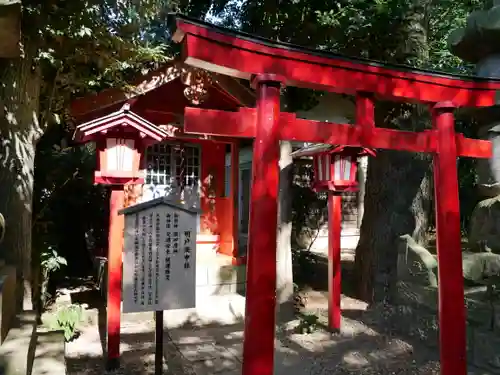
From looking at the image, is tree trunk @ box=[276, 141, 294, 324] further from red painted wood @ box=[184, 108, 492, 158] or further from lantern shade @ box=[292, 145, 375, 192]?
red painted wood @ box=[184, 108, 492, 158]

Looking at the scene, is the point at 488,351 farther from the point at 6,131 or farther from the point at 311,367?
the point at 6,131

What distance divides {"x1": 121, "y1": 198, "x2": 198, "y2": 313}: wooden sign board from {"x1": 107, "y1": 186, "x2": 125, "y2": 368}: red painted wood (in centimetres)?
101

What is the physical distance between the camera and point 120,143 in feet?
17.1

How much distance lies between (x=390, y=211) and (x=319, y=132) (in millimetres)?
5489

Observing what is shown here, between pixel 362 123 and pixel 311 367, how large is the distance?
3.24m

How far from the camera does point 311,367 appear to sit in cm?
546

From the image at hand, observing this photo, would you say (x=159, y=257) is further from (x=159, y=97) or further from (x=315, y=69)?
(x=159, y=97)

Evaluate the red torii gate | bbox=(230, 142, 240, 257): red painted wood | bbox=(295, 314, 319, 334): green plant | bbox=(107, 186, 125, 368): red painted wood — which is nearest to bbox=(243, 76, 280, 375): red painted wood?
the red torii gate

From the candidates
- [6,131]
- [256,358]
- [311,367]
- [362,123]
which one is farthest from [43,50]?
[311,367]

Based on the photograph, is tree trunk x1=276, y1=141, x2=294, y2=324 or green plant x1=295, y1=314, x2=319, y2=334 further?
tree trunk x1=276, y1=141, x2=294, y2=324

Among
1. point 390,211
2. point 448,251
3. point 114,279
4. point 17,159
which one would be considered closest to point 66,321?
point 114,279

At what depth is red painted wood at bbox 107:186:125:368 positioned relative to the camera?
515 centimetres

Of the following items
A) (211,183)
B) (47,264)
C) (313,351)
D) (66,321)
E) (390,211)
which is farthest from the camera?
(211,183)

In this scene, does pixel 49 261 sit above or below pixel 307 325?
above
